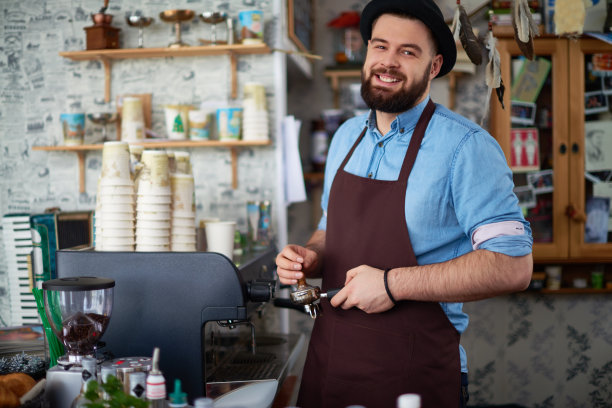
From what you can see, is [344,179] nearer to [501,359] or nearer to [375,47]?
[375,47]

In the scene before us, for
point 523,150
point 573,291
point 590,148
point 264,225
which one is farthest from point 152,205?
point 573,291

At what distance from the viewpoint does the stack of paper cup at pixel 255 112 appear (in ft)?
9.29

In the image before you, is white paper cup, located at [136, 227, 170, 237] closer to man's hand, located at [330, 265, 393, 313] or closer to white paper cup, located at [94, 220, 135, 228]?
white paper cup, located at [94, 220, 135, 228]

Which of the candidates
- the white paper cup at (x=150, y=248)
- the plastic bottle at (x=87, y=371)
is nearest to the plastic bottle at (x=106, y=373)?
the plastic bottle at (x=87, y=371)

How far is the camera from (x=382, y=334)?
5.29 ft

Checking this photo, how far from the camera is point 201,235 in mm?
2264

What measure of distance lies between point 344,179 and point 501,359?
8.87ft

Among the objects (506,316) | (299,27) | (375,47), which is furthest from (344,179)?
(506,316)

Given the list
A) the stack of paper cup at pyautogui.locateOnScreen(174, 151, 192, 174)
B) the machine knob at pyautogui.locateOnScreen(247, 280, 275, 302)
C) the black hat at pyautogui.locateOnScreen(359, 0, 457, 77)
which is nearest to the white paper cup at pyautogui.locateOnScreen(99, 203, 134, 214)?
the stack of paper cup at pyautogui.locateOnScreen(174, 151, 192, 174)

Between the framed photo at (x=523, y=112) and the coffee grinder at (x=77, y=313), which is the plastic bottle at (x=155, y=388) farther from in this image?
the framed photo at (x=523, y=112)

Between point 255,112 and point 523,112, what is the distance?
175cm

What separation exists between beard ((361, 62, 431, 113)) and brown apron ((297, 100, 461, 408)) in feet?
0.19

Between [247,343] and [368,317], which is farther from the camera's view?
[247,343]

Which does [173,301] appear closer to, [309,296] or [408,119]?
[309,296]
